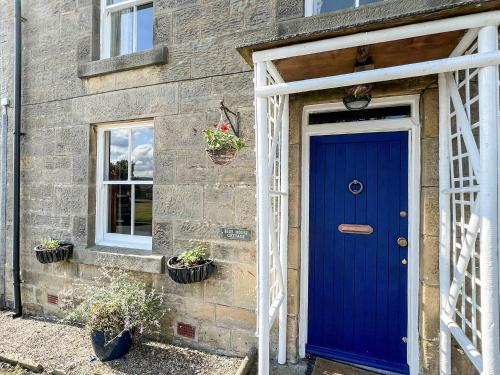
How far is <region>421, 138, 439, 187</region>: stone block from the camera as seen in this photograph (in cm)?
255

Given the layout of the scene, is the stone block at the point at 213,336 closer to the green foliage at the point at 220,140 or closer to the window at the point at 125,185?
the window at the point at 125,185

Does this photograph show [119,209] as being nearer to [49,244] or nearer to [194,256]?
[49,244]

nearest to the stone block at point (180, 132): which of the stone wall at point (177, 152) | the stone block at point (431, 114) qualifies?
the stone wall at point (177, 152)

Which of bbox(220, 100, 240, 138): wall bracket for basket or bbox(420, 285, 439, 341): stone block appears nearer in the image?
bbox(420, 285, 439, 341): stone block

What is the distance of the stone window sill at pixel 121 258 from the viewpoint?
3.42m

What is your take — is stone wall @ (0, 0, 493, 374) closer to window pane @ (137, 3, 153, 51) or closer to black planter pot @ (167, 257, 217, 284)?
black planter pot @ (167, 257, 217, 284)

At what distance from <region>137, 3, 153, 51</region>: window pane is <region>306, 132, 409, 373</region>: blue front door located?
8.40 feet

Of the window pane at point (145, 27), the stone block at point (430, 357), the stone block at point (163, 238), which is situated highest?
the window pane at point (145, 27)

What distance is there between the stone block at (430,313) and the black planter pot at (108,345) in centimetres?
294

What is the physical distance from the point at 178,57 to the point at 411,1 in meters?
2.38

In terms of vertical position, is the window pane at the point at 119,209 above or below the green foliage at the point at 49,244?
above

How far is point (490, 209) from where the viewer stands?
5.62 ft

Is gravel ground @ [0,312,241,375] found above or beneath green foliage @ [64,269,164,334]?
beneath

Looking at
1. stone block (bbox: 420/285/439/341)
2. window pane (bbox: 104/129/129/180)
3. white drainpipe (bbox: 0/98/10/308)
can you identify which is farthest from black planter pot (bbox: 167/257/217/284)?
white drainpipe (bbox: 0/98/10/308)
